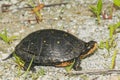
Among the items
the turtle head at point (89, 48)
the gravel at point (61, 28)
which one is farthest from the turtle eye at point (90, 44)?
the gravel at point (61, 28)

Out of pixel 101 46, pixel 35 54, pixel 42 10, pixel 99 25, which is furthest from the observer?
pixel 42 10

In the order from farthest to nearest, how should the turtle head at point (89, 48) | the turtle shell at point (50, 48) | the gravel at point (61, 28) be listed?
the turtle head at point (89, 48) → the gravel at point (61, 28) → the turtle shell at point (50, 48)

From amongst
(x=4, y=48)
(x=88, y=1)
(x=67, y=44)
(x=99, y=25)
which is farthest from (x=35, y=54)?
(x=88, y=1)

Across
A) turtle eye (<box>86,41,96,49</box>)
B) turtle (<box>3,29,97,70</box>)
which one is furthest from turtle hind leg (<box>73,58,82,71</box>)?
turtle eye (<box>86,41,96,49</box>)

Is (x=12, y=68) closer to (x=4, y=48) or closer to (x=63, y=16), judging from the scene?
(x=4, y=48)

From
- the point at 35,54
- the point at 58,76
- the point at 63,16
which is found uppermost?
the point at 63,16

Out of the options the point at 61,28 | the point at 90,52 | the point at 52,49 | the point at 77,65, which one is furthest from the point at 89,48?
the point at 61,28

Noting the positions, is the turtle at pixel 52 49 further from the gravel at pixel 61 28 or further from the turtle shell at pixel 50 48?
the gravel at pixel 61 28

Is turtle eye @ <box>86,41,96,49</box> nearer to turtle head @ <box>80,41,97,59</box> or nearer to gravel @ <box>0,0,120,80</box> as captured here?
turtle head @ <box>80,41,97,59</box>
